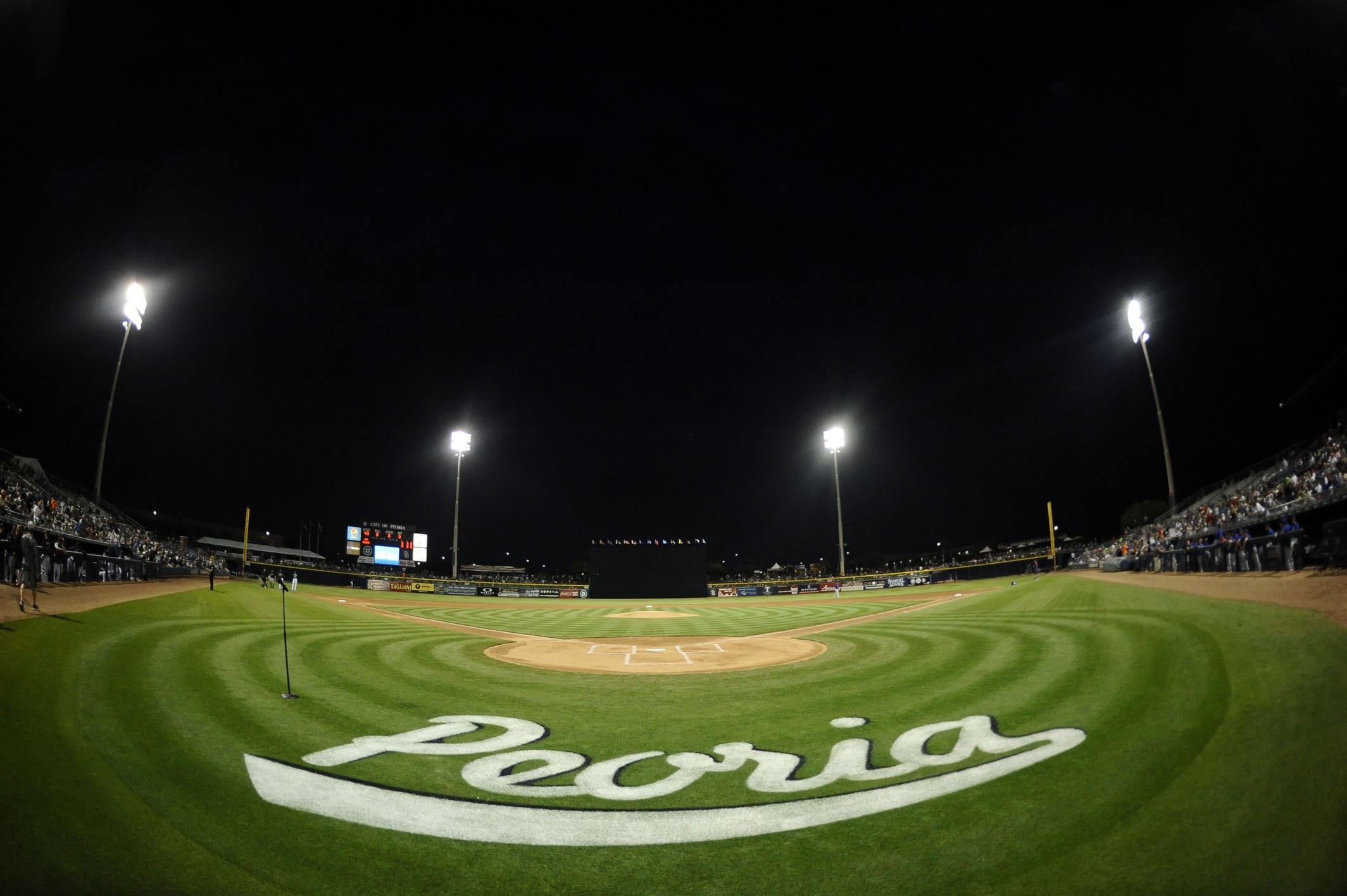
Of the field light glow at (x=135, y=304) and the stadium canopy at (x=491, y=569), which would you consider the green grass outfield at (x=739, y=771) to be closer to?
the field light glow at (x=135, y=304)

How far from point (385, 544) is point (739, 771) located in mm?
64704

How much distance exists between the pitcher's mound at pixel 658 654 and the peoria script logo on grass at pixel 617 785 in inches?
239

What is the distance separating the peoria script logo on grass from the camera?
4.71 m

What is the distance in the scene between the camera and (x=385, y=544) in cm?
6172

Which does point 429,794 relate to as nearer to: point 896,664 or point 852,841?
point 852,841

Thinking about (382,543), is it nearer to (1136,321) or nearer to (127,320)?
(127,320)

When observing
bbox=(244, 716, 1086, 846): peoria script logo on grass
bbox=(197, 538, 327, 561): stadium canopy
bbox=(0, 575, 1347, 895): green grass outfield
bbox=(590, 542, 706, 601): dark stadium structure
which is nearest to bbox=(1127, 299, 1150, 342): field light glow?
bbox=(0, 575, 1347, 895): green grass outfield

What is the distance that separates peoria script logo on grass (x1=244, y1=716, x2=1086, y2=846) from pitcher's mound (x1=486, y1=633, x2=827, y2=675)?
606cm

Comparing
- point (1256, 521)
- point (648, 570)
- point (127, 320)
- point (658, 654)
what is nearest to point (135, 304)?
point (127, 320)

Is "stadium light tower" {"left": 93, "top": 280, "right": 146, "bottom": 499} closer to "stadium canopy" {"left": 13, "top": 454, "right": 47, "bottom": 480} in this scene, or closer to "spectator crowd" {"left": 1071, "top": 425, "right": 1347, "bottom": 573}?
"stadium canopy" {"left": 13, "top": 454, "right": 47, "bottom": 480}

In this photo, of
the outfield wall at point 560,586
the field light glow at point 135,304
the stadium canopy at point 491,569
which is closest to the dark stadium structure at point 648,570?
the outfield wall at point 560,586

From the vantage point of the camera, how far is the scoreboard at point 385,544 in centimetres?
5991

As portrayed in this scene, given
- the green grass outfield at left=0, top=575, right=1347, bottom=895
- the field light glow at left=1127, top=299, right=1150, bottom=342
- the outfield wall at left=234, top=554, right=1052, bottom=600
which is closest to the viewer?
the green grass outfield at left=0, top=575, right=1347, bottom=895

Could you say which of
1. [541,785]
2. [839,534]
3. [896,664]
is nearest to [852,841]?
[541,785]
